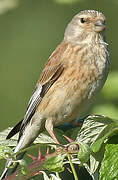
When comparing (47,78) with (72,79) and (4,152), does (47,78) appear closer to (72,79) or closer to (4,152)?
(72,79)

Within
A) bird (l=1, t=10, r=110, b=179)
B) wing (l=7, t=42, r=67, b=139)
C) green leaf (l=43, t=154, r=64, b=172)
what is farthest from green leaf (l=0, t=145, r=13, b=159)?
wing (l=7, t=42, r=67, b=139)

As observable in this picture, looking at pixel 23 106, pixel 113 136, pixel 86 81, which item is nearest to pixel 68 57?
pixel 86 81

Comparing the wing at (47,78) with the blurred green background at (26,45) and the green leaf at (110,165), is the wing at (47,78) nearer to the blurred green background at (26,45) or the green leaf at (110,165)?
the green leaf at (110,165)

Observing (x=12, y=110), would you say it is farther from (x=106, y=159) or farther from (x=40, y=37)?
(x=106, y=159)

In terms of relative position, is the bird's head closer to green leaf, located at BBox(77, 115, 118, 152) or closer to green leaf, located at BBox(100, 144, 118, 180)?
green leaf, located at BBox(77, 115, 118, 152)

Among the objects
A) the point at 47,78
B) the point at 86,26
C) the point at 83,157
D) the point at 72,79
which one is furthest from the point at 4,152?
the point at 86,26

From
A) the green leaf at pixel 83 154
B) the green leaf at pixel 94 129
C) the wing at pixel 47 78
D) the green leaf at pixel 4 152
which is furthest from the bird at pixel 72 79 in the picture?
the green leaf at pixel 83 154
